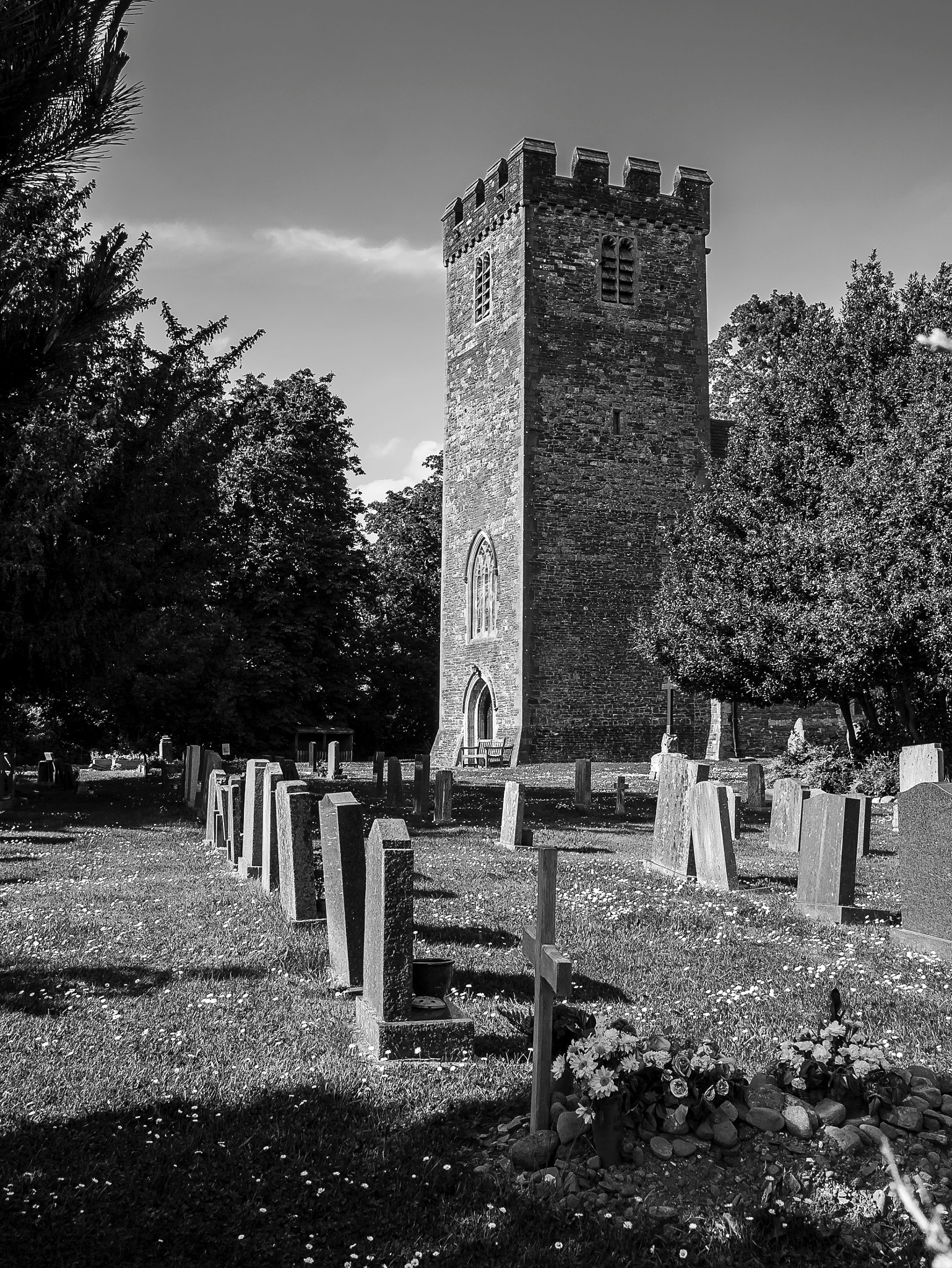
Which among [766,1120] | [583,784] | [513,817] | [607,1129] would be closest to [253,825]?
[513,817]

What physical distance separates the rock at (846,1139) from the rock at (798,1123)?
0.06 m

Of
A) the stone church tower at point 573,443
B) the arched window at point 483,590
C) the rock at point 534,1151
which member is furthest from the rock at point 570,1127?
the arched window at point 483,590

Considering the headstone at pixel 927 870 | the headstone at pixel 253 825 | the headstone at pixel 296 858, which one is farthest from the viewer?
the headstone at pixel 253 825

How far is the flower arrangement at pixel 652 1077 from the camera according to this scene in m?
4.07

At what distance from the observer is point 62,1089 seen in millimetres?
4684

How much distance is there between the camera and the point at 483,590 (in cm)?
3152

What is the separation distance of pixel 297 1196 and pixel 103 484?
14.1 m

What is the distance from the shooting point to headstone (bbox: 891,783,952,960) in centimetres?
739

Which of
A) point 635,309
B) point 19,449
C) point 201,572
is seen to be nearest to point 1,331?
point 19,449

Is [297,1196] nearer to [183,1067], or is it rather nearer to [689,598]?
[183,1067]

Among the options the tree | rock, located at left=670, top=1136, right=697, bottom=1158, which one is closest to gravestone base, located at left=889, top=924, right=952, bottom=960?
rock, located at left=670, top=1136, right=697, bottom=1158

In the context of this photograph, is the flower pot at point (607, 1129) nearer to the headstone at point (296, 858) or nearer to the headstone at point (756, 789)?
the headstone at point (296, 858)

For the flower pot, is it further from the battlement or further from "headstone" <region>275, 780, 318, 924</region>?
the battlement

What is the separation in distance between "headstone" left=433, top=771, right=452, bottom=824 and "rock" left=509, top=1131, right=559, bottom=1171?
11626mm
